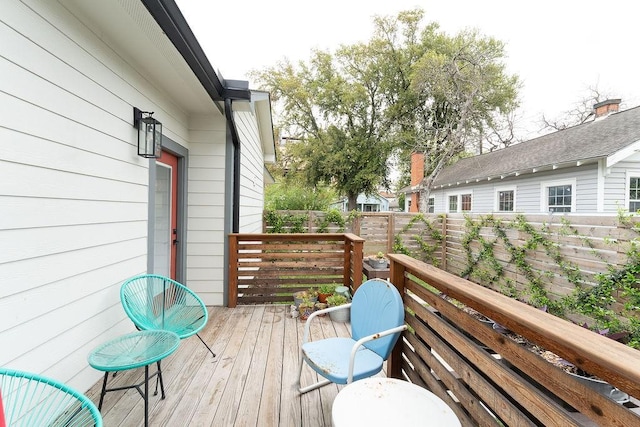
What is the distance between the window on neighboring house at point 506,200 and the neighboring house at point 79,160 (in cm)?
826

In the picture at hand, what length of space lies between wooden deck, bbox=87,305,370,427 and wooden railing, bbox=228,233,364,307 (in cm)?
85

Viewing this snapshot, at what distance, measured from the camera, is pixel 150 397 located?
2.06m

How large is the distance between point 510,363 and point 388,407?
0.54 metres

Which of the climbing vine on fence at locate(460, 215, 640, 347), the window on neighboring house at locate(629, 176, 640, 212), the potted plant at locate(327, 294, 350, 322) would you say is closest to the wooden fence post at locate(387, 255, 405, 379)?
the potted plant at locate(327, 294, 350, 322)

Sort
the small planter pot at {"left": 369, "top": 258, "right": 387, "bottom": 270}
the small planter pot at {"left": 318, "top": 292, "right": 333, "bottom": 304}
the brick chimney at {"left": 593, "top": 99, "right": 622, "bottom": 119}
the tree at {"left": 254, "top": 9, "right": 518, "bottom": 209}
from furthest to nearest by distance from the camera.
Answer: the tree at {"left": 254, "top": 9, "right": 518, "bottom": 209} < the brick chimney at {"left": 593, "top": 99, "right": 622, "bottom": 119} < the small planter pot at {"left": 369, "top": 258, "right": 387, "bottom": 270} < the small planter pot at {"left": 318, "top": 292, "right": 333, "bottom": 304}

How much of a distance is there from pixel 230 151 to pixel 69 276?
2408mm

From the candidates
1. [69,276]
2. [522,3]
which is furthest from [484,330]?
[522,3]

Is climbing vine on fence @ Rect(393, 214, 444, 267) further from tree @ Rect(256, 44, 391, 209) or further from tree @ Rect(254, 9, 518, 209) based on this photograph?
tree @ Rect(256, 44, 391, 209)

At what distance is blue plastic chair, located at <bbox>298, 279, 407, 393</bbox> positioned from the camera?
1691mm

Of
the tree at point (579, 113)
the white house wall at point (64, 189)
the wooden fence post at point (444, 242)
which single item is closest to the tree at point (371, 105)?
the tree at point (579, 113)

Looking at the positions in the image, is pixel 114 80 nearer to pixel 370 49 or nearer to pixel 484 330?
pixel 484 330

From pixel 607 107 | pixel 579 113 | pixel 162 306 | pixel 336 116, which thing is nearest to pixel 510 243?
pixel 162 306

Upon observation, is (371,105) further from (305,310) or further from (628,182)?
(305,310)

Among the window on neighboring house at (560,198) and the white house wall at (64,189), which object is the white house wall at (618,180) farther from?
the white house wall at (64,189)
